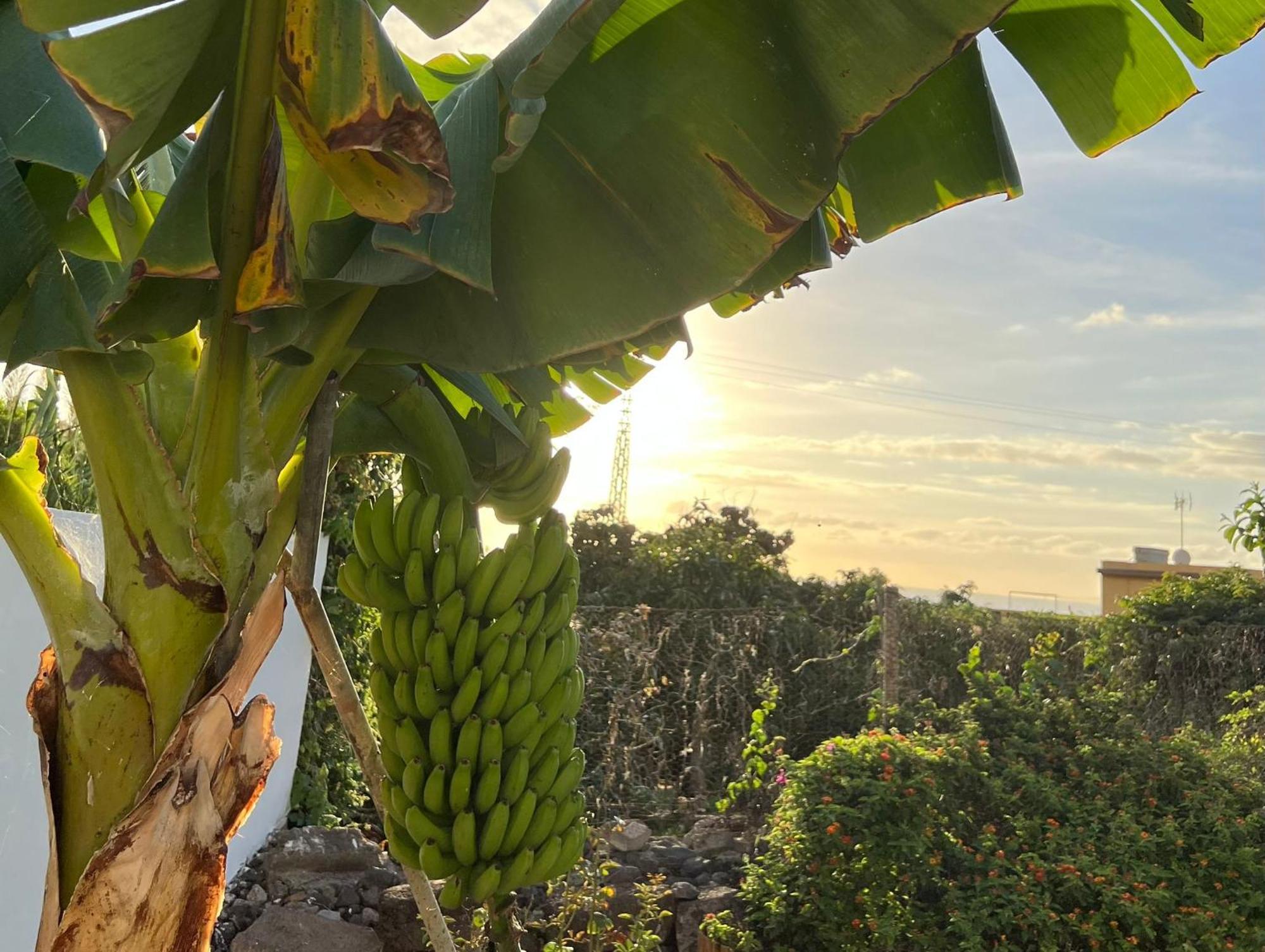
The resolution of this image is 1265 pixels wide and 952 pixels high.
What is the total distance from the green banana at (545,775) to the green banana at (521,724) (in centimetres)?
6

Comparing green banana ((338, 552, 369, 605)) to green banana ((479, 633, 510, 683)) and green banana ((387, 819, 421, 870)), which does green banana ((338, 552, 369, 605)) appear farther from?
green banana ((387, 819, 421, 870))

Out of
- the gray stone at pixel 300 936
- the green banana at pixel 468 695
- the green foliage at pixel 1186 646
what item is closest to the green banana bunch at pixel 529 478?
the green banana at pixel 468 695

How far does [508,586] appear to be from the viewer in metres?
1.58

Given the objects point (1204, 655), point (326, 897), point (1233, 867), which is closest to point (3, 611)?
point (326, 897)

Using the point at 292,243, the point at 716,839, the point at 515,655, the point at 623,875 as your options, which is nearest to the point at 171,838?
the point at 515,655

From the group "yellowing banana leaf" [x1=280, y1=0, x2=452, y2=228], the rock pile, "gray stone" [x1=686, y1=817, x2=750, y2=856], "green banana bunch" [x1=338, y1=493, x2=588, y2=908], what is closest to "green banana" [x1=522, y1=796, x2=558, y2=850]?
"green banana bunch" [x1=338, y1=493, x2=588, y2=908]

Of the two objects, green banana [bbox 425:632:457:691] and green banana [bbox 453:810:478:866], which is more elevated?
green banana [bbox 425:632:457:691]

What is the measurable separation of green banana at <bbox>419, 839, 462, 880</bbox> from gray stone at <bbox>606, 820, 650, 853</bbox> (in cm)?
316

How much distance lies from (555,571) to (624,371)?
22.3 inches

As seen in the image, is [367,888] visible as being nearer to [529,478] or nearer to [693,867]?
[693,867]

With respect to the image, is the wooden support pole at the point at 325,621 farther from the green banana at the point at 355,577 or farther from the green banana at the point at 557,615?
the green banana at the point at 557,615

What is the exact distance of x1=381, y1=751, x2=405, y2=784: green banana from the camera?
5.30 ft

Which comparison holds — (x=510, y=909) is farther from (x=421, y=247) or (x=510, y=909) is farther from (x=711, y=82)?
(x=711, y=82)

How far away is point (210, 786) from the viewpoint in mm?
1332
